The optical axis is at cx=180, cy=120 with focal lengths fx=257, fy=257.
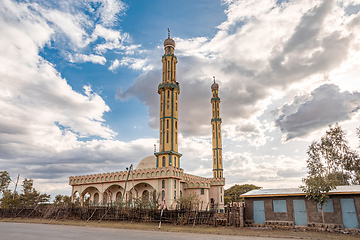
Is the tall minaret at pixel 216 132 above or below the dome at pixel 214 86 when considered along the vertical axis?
below

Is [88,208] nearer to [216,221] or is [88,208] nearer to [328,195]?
[216,221]

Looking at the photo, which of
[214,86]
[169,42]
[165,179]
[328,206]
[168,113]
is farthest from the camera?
[214,86]

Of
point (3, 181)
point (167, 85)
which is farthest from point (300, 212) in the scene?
point (3, 181)

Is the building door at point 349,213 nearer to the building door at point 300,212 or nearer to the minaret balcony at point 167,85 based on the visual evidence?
the building door at point 300,212

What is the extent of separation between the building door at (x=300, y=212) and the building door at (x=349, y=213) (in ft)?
9.70

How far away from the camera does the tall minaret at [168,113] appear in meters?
44.3

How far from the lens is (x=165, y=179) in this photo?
40031mm

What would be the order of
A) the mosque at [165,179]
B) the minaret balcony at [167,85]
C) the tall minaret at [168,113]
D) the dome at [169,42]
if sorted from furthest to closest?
the dome at [169,42] < the minaret balcony at [167,85] < the tall minaret at [168,113] < the mosque at [165,179]

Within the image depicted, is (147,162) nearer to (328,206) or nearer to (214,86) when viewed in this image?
(214,86)

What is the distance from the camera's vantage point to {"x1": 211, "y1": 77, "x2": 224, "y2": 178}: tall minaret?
58.9 m

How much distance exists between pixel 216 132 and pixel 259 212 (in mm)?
37590

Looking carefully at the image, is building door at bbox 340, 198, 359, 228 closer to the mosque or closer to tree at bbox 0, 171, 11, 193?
the mosque

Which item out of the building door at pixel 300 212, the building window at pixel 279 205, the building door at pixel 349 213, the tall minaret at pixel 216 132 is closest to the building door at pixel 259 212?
the building window at pixel 279 205

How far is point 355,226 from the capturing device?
810 inches
